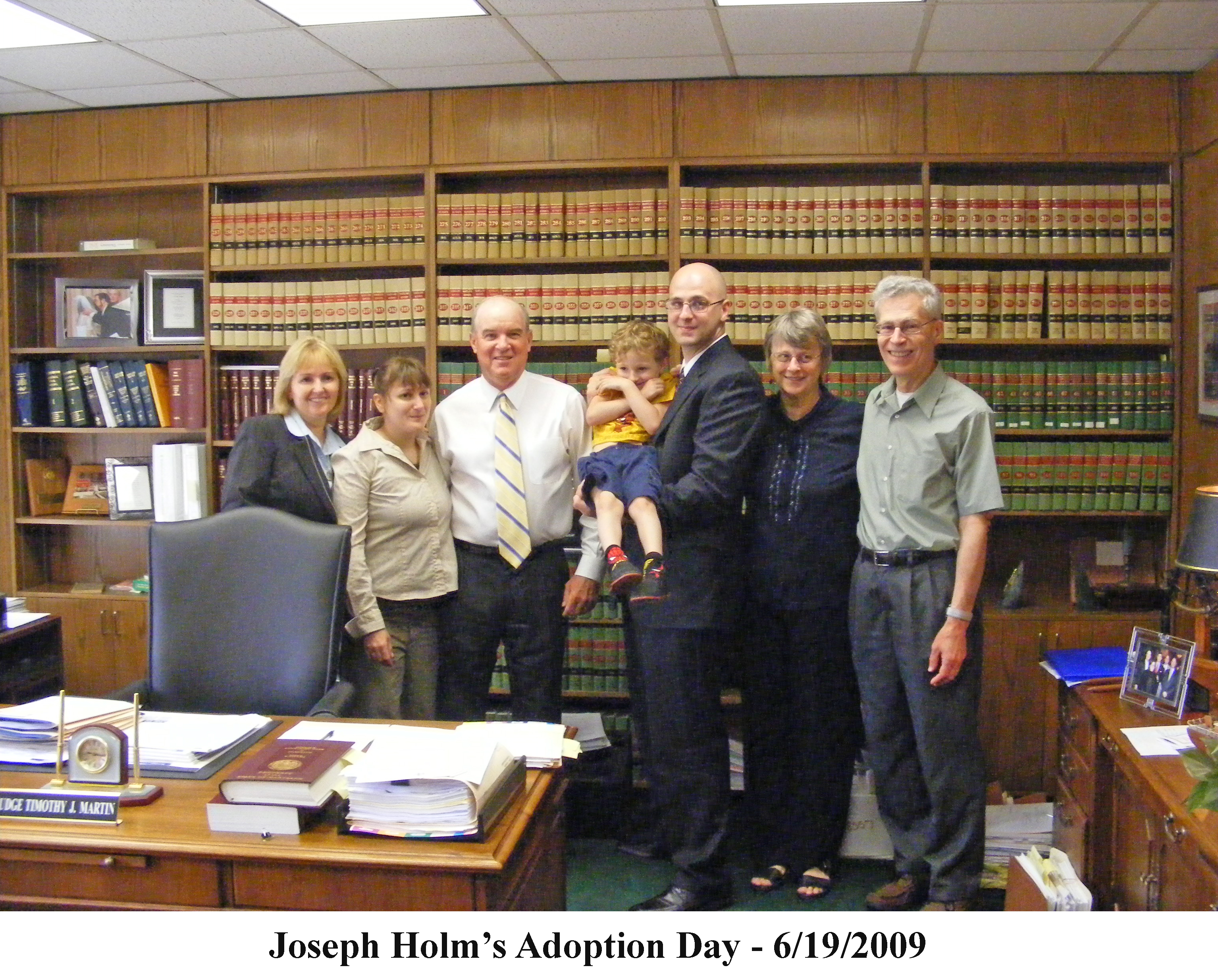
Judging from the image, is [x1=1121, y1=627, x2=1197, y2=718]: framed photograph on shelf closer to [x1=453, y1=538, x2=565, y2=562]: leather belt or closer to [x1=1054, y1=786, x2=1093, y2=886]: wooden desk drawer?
[x1=1054, y1=786, x2=1093, y2=886]: wooden desk drawer

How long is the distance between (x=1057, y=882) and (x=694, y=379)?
1.40 metres

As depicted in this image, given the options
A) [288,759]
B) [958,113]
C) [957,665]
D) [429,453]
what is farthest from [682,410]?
[958,113]

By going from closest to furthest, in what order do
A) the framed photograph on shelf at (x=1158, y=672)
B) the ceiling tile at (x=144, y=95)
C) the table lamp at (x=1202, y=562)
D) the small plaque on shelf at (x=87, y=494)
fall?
the table lamp at (x=1202, y=562) → the framed photograph on shelf at (x=1158, y=672) → the ceiling tile at (x=144, y=95) → the small plaque on shelf at (x=87, y=494)

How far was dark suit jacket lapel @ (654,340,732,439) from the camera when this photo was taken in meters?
2.49

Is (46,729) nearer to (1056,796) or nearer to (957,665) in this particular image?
(957,665)

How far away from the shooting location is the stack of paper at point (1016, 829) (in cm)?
289

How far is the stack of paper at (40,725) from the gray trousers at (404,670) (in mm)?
712

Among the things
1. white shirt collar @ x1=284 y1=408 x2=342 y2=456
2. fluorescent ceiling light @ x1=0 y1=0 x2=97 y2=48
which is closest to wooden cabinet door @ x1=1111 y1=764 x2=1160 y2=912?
white shirt collar @ x1=284 y1=408 x2=342 y2=456

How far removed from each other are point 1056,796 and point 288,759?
231 cm

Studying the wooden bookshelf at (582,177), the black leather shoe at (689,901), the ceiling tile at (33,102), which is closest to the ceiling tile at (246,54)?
the wooden bookshelf at (582,177)

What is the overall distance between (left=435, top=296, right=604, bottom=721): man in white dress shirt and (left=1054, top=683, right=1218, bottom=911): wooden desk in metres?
1.34

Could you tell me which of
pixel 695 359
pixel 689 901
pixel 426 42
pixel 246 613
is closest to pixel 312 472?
pixel 246 613

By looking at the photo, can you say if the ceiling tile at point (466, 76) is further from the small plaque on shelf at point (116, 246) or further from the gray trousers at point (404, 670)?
the gray trousers at point (404, 670)

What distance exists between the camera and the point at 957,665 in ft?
7.78
